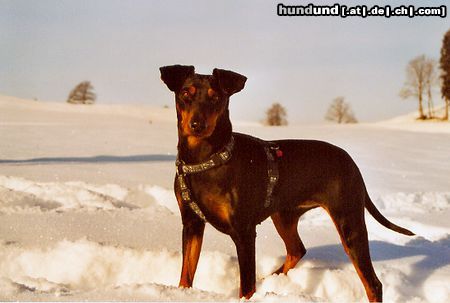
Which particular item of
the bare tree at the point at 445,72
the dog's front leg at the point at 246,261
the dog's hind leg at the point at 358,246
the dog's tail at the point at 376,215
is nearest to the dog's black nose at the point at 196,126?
the dog's front leg at the point at 246,261

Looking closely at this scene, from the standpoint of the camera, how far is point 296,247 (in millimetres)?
3986

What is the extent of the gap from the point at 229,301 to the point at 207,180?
690 millimetres

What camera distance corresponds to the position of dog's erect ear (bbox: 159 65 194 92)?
121 inches

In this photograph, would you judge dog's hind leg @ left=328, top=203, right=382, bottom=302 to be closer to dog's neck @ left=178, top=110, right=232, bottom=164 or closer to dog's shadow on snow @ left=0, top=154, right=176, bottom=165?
dog's neck @ left=178, top=110, right=232, bottom=164

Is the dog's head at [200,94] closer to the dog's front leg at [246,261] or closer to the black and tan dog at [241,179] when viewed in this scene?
the black and tan dog at [241,179]

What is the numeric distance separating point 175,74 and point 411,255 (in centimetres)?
269

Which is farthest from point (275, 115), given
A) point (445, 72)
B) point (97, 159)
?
point (97, 159)

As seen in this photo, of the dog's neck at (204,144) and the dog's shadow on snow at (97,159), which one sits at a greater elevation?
the dog's neck at (204,144)

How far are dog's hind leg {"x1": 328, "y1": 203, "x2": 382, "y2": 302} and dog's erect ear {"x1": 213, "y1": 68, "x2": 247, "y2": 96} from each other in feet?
3.41

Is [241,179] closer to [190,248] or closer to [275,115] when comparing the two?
[190,248]

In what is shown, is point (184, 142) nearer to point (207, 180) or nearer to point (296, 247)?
point (207, 180)

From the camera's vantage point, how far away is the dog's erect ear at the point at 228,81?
3023mm

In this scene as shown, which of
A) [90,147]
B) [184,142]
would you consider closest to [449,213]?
[184,142]

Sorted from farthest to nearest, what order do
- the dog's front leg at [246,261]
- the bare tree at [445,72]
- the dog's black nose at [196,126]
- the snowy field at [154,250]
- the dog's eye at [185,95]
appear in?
1. the bare tree at [445,72]
2. the snowy field at [154,250]
3. the dog's front leg at [246,261]
4. the dog's eye at [185,95]
5. the dog's black nose at [196,126]
